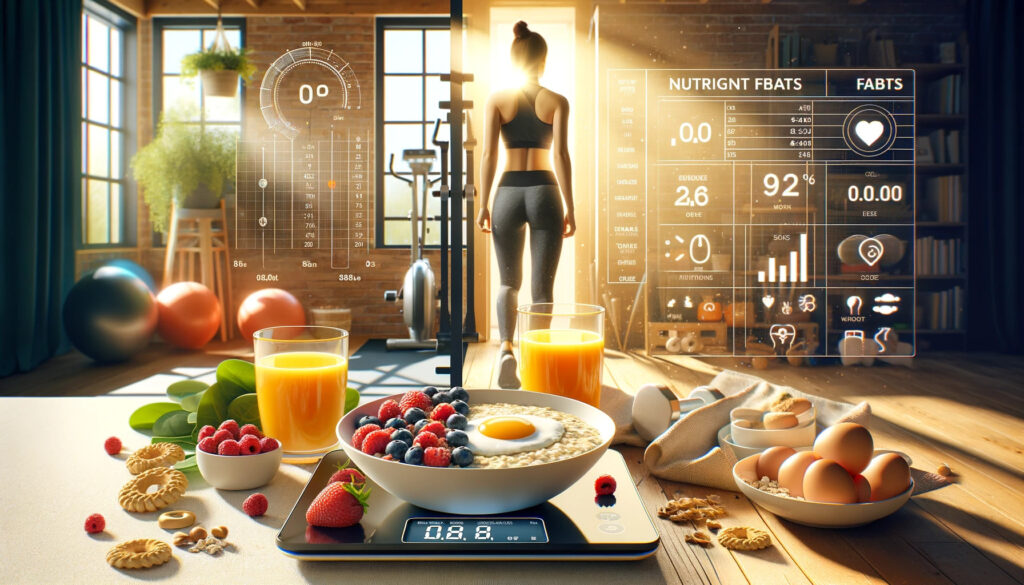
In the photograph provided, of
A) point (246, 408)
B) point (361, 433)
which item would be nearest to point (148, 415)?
point (246, 408)

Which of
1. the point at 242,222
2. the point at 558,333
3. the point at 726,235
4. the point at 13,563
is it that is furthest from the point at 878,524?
the point at 726,235

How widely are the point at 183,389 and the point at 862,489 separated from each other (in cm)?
96

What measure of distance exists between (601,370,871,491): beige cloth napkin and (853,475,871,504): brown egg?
166mm

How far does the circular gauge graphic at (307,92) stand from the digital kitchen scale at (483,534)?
84 cm

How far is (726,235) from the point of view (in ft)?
15.6

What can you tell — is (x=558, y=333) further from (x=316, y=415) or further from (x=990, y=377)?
(x=990, y=377)

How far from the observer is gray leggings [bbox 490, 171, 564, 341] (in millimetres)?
2680

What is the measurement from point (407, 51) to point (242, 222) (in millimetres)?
3121

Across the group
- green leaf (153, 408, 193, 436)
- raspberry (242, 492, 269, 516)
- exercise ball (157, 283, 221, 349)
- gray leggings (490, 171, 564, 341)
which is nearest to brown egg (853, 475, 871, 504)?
raspberry (242, 492, 269, 516)

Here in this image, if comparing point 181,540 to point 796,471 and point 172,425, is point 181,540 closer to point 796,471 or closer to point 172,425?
point 172,425

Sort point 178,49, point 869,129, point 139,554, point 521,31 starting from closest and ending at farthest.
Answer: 1. point 139,554
2. point 521,31
3. point 869,129
4. point 178,49

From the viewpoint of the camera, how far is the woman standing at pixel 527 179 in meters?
2.60

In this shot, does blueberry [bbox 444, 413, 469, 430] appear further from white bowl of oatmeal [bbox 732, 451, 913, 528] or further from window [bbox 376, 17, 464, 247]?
window [bbox 376, 17, 464, 247]

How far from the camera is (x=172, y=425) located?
1.02m
